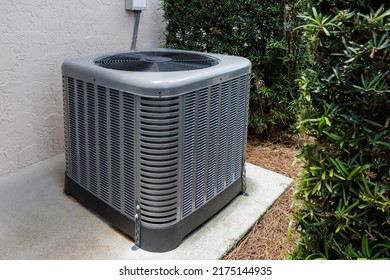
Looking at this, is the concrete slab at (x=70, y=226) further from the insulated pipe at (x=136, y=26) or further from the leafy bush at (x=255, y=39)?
the insulated pipe at (x=136, y=26)

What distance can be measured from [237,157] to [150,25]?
1716 millimetres

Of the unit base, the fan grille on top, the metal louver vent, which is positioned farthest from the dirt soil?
the fan grille on top

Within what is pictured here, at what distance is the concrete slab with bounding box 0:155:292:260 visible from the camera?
1785 mm

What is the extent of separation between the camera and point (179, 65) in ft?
6.58

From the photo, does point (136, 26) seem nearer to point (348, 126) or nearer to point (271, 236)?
point (271, 236)

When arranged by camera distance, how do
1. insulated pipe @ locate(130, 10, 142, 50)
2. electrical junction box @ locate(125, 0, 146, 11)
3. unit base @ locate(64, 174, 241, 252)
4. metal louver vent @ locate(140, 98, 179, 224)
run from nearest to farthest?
metal louver vent @ locate(140, 98, 179, 224)
unit base @ locate(64, 174, 241, 252)
electrical junction box @ locate(125, 0, 146, 11)
insulated pipe @ locate(130, 10, 142, 50)

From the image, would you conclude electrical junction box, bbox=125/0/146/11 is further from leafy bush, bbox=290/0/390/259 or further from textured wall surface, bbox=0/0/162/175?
leafy bush, bbox=290/0/390/259

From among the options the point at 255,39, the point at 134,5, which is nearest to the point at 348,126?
the point at 255,39

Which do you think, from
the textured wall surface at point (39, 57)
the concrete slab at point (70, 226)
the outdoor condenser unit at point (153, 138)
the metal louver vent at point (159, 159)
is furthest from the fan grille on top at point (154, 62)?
the concrete slab at point (70, 226)

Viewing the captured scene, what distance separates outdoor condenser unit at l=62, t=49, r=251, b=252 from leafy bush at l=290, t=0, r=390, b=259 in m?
0.59

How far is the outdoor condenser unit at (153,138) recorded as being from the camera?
1.63 metres

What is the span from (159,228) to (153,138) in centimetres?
47

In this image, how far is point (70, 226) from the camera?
1.98 meters
